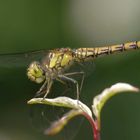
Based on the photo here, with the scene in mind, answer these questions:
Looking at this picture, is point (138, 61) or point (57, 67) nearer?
point (57, 67)

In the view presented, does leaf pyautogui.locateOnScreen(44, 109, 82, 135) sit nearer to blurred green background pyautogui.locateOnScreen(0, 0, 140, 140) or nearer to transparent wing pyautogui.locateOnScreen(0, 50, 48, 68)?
transparent wing pyautogui.locateOnScreen(0, 50, 48, 68)

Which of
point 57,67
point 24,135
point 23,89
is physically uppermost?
point 57,67

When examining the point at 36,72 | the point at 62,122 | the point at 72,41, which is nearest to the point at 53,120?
the point at 62,122

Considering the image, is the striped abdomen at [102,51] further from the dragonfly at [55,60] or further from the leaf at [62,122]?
the leaf at [62,122]

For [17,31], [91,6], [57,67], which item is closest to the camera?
[57,67]

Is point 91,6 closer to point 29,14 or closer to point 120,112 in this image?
point 29,14

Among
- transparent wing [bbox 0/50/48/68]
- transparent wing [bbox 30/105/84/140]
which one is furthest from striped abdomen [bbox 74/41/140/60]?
transparent wing [bbox 30/105/84/140]

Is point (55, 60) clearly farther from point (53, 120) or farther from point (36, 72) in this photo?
point (53, 120)

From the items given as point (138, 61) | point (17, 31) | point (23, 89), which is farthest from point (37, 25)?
point (138, 61)
